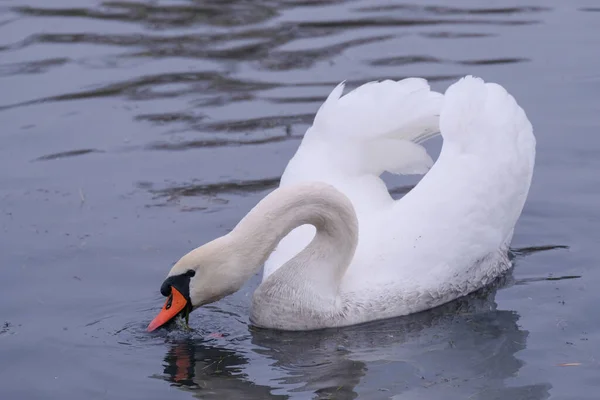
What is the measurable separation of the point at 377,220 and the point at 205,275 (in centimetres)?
142

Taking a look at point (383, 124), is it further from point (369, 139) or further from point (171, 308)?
point (171, 308)

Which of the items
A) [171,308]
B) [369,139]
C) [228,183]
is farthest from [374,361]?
[228,183]

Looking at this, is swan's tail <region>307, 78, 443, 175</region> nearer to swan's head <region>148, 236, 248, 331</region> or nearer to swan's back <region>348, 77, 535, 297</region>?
swan's back <region>348, 77, 535, 297</region>

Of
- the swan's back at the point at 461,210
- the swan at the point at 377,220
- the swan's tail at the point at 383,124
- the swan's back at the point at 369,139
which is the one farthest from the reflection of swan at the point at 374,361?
the swan's tail at the point at 383,124

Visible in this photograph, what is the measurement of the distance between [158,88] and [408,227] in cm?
541

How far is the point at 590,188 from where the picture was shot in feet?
31.2

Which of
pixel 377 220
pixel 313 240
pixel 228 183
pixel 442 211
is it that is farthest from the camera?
pixel 228 183

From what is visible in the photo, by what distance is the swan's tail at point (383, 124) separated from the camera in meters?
8.40

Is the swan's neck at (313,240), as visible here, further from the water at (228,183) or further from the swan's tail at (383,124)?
the swan's tail at (383,124)

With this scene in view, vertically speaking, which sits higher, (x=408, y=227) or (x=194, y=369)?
(x=408, y=227)

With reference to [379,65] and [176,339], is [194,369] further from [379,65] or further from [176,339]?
[379,65]

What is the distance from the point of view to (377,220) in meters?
7.93

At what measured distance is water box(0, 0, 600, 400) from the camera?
6.94 metres

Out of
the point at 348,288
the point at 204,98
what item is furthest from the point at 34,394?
the point at 204,98
